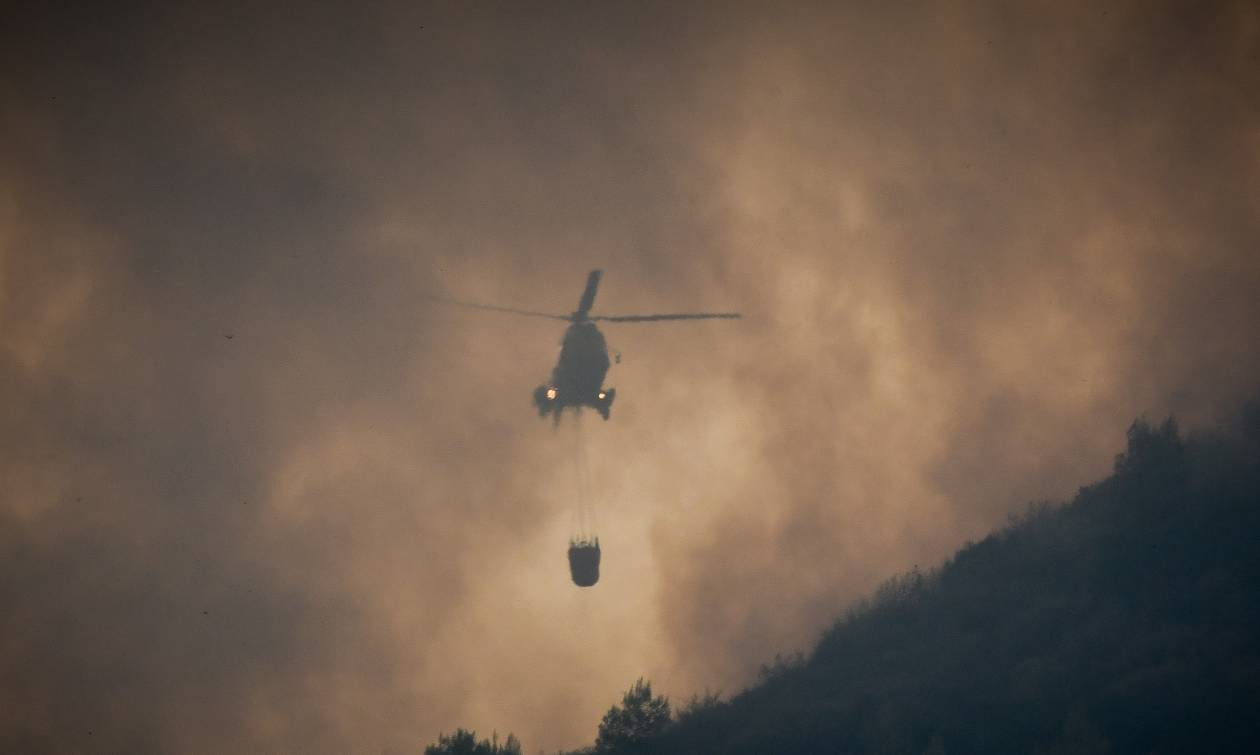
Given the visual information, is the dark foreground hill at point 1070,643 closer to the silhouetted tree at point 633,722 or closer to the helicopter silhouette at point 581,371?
the silhouetted tree at point 633,722

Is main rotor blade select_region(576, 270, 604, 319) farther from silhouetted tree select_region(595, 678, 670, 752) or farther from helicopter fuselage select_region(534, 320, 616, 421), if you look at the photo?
silhouetted tree select_region(595, 678, 670, 752)


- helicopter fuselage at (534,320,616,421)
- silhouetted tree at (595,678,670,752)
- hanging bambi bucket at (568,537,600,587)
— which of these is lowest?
silhouetted tree at (595,678,670,752)

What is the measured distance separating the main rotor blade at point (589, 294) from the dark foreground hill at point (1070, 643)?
3033 cm

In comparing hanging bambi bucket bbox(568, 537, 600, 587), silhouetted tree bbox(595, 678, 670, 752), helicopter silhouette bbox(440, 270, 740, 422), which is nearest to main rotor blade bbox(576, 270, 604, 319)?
helicopter silhouette bbox(440, 270, 740, 422)

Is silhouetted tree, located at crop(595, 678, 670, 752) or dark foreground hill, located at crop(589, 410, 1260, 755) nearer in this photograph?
dark foreground hill, located at crop(589, 410, 1260, 755)

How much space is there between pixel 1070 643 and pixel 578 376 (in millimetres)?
36198

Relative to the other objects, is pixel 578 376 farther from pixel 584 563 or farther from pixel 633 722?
pixel 633 722

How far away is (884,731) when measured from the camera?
50.2m

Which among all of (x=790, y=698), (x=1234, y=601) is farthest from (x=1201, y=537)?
(x=790, y=698)

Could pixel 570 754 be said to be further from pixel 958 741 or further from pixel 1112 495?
pixel 1112 495

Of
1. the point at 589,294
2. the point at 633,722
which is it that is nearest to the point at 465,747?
the point at 633,722

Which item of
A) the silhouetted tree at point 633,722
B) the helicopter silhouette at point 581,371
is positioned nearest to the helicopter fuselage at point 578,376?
the helicopter silhouette at point 581,371

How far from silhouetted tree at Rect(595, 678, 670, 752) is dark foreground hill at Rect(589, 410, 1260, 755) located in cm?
93

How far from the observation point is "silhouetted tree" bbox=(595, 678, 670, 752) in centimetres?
5697
